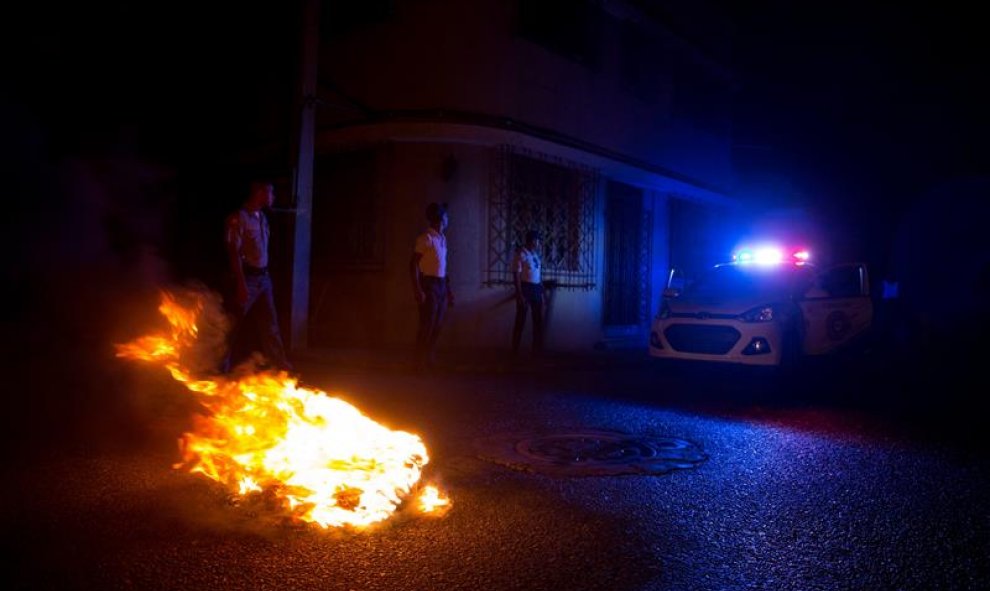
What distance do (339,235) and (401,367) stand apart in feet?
15.8

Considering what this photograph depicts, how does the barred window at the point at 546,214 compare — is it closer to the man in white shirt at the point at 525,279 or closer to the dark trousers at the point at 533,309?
the man in white shirt at the point at 525,279

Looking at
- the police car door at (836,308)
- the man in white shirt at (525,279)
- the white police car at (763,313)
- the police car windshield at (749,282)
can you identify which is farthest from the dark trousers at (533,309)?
the police car door at (836,308)

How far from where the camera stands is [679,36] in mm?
15953

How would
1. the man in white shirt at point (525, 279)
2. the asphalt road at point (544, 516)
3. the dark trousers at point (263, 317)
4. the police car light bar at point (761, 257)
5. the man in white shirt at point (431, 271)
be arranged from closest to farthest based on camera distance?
the asphalt road at point (544, 516), the dark trousers at point (263, 317), the man in white shirt at point (431, 271), the police car light bar at point (761, 257), the man in white shirt at point (525, 279)

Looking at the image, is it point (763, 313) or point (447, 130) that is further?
point (447, 130)

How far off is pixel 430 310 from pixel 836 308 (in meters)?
5.65

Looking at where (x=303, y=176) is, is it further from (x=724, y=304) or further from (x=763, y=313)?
(x=763, y=313)

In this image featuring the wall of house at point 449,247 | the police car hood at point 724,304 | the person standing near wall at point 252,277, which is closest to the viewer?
the person standing near wall at point 252,277

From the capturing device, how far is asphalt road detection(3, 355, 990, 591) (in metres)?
2.86

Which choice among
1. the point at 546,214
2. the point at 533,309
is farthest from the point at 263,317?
the point at 546,214

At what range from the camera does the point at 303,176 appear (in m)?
10.6

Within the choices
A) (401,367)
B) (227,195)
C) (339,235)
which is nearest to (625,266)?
(339,235)

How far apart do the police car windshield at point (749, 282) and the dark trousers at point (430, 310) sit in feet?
12.0

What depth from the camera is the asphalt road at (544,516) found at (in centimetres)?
286
